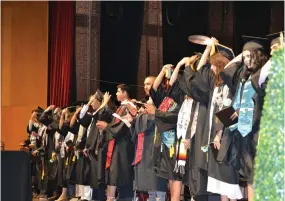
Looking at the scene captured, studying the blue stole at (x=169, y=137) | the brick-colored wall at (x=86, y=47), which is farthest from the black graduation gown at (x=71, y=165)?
the brick-colored wall at (x=86, y=47)

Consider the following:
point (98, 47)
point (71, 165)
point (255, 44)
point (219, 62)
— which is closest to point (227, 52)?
point (219, 62)

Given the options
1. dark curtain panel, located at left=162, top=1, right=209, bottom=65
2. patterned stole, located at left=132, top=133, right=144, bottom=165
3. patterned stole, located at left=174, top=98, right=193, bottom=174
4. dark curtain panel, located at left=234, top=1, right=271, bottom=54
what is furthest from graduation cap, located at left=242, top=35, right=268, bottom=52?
dark curtain panel, located at left=162, top=1, right=209, bottom=65

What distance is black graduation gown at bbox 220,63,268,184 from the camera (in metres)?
4.15

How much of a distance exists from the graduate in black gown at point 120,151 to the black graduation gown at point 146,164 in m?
0.55

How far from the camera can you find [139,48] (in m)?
11.1

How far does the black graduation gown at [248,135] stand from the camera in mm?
4152

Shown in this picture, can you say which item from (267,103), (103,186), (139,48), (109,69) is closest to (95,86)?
(109,69)

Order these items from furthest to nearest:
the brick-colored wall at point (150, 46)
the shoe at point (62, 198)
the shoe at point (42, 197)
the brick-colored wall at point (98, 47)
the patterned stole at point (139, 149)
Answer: the brick-colored wall at point (150, 46), the brick-colored wall at point (98, 47), the shoe at point (42, 197), the shoe at point (62, 198), the patterned stole at point (139, 149)

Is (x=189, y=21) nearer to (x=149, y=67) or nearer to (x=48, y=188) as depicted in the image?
(x=149, y=67)

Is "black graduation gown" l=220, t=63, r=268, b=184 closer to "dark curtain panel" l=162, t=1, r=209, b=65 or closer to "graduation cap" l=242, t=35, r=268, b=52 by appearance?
"graduation cap" l=242, t=35, r=268, b=52

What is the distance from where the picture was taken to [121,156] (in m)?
6.84

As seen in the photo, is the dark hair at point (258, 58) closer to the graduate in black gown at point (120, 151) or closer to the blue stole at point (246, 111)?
the blue stole at point (246, 111)

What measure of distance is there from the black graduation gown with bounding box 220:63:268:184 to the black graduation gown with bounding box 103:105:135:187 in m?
2.52

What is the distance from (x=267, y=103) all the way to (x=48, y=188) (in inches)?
266
